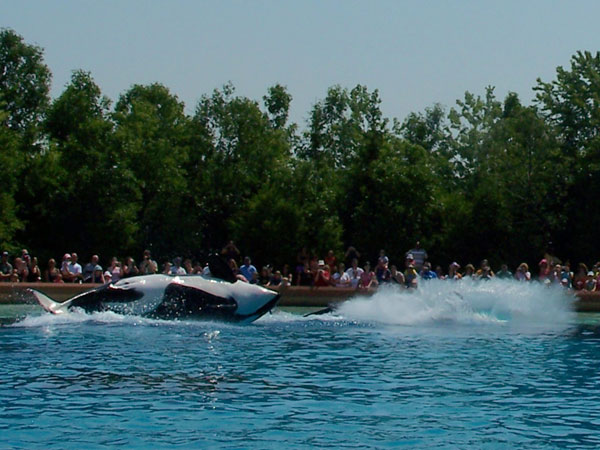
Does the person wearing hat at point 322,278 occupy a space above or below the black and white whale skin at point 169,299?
above

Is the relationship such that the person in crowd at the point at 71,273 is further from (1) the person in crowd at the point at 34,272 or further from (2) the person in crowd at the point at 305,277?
(2) the person in crowd at the point at 305,277

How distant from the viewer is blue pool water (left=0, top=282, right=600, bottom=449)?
11.8 meters

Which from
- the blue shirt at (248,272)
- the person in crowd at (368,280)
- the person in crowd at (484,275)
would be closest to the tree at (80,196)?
the blue shirt at (248,272)

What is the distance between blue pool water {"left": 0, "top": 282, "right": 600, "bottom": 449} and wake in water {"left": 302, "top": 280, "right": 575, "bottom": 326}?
516 millimetres

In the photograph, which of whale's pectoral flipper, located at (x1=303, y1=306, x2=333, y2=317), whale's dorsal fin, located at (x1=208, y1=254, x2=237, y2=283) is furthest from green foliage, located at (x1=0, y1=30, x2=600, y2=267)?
whale's dorsal fin, located at (x1=208, y1=254, x2=237, y2=283)

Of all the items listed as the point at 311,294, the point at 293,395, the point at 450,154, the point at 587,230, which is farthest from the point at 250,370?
the point at 450,154

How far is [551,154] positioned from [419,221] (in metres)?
6.70

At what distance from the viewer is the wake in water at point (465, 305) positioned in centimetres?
2664

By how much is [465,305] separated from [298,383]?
1243 cm

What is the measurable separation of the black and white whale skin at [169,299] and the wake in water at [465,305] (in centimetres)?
378

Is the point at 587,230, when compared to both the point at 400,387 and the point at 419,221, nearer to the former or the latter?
the point at 419,221

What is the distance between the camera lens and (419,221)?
42.2m

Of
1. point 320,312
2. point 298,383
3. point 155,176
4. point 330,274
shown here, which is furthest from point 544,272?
point 155,176

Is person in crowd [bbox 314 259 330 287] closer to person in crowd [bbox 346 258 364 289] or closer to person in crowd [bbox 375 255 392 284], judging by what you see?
person in crowd [bbox 346 258 364 289]
